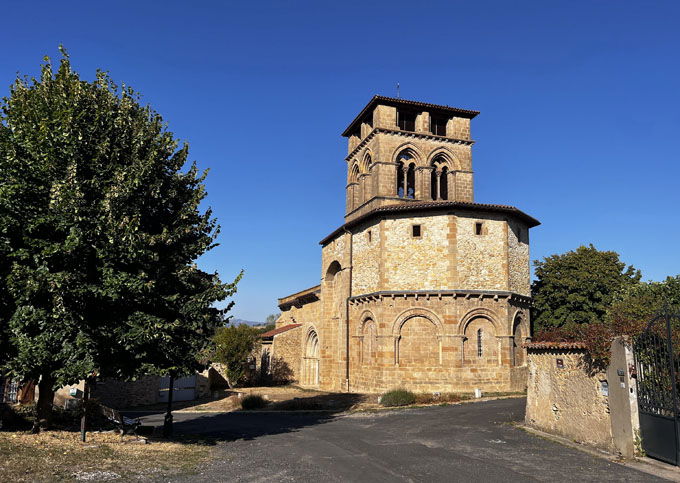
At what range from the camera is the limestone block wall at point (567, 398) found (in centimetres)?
1223

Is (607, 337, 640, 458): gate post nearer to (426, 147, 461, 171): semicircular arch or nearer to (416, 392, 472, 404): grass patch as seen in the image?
(416, 392, 472, 404): grass patch

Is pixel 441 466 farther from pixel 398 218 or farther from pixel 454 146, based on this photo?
pixel 454 146

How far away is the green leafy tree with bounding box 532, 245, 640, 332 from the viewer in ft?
102

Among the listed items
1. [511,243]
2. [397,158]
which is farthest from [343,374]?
[397,158]

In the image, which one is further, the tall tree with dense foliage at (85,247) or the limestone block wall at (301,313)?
the limestone block wall at (301,313)

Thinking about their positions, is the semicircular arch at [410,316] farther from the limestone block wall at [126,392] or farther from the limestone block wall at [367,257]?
the limestone block wall at [126,392]

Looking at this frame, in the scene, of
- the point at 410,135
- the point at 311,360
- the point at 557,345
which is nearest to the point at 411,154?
the point at 410,135

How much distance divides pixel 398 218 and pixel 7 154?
62.8 ft

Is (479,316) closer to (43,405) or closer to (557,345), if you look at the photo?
(557,345)

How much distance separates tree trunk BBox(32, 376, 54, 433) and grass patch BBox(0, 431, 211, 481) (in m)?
0.34

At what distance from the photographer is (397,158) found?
110ft

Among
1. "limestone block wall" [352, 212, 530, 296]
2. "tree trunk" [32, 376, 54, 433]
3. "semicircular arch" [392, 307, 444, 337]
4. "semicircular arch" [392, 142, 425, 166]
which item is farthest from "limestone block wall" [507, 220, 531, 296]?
"tree trunk" [32, 376, 54, 433]

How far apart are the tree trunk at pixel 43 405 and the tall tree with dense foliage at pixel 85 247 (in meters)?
0.05

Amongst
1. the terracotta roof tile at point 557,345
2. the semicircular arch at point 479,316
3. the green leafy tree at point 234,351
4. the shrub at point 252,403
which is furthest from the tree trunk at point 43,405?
the green leafy tree at point 234,351
